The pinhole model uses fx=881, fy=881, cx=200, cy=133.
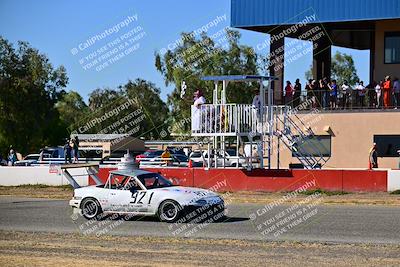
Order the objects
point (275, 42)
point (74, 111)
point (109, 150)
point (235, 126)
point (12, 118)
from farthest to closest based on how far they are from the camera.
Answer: point (74, 111) < point (109, 150) < point (12, 118) < point (275, 42) < point (235, 126)

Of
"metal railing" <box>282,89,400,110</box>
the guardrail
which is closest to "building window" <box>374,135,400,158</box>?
"metal railing" <box>282,89,400,110</box>

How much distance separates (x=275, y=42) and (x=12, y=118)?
2665 centimetres

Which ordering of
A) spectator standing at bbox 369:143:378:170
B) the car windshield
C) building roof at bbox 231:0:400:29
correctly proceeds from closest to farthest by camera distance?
1. the car windshield
2. spectator standing at bbox 369:143:378:170
3. building roof at bbox 231:0:400:29

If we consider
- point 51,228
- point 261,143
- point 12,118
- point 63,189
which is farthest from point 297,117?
point 12,118

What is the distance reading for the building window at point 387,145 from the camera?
120 feet

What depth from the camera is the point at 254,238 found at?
57.9 feet

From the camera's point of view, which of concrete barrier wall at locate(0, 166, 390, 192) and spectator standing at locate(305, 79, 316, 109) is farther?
spectator standing at locate(305, 79, 316, 109)

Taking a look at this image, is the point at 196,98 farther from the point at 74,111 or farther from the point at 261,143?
the point at 74,111

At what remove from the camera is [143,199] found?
21.6 m

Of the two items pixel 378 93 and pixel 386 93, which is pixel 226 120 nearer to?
pixel 378 93

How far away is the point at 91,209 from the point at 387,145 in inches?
715

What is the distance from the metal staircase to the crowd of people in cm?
106

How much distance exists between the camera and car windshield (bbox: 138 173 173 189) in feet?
72.3

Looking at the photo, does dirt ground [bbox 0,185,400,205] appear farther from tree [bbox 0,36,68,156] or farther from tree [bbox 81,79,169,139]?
tree [bbox 81,79,169,139]
